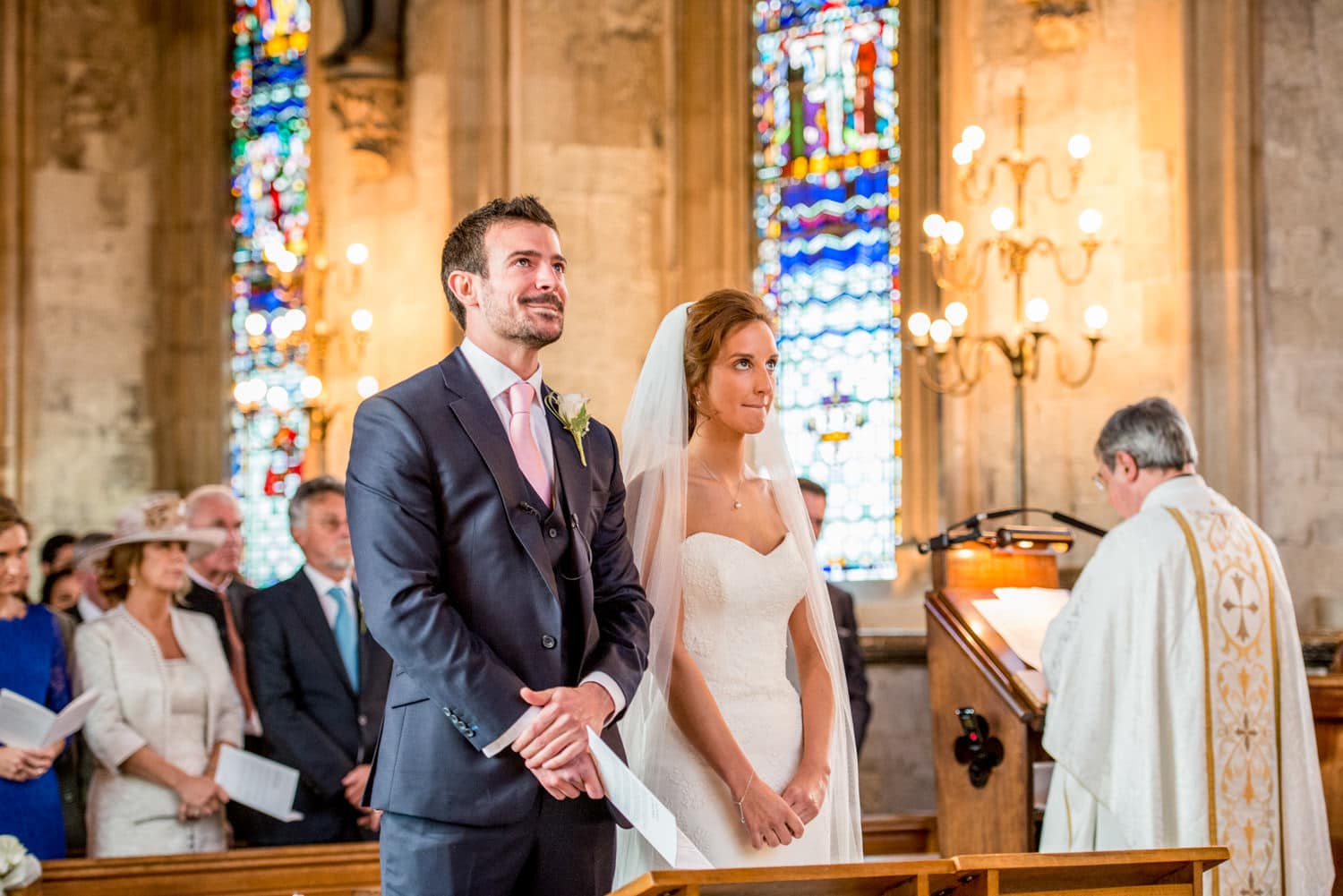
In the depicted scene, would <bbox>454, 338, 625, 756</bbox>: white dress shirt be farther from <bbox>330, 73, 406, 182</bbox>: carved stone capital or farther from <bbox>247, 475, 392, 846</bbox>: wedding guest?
<bbox>330, 73, 406, 182</bbox>: carved stone capital

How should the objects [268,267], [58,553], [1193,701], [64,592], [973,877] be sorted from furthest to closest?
[268,267], [58,553], [64,592], [1193,701], [973,877]

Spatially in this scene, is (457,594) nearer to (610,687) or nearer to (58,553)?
(610,687)

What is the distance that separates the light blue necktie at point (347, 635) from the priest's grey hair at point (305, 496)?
1.03ft

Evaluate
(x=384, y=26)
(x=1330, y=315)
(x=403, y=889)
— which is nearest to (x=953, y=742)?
(x=403, y=889)

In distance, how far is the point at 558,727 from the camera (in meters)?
2.94

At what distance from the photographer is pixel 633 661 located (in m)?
3.19

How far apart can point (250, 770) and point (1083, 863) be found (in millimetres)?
2895

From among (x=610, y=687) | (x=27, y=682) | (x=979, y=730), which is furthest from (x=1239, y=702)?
(x=27, y=682)

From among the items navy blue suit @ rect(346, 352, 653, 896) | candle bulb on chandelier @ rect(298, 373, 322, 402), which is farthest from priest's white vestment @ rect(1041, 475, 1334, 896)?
candle bulb on chandelier @ rect(298, 373, 322, 402)

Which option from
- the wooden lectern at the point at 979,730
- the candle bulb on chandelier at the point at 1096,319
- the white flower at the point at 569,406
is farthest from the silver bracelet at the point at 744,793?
the candle bulb on chandelier at the point at 1096,319

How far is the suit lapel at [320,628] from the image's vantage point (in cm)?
548

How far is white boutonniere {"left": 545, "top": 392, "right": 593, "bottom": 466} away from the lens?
129 inches

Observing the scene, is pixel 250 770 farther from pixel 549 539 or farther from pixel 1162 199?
pixel 1162 199

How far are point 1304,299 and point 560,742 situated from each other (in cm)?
599
